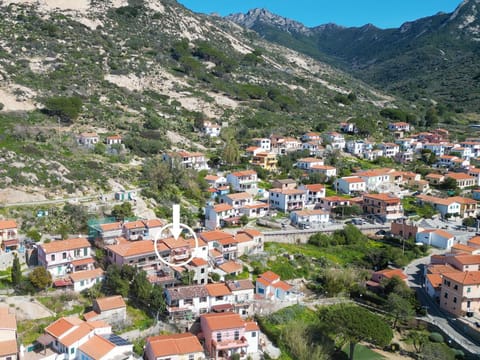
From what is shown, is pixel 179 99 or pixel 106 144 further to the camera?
pixel 179 99

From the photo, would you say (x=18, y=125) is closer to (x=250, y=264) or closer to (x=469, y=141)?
(x=250, y=264)

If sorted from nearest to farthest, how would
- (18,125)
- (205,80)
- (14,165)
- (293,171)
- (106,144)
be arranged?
1. (14,165)
2. (18,125)
3. (106,144)
4. (293,171)
5. (205,80)

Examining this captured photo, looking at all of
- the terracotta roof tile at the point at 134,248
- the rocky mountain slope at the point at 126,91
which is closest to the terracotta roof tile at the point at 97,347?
the terracotta roof tile at the point at 134,248

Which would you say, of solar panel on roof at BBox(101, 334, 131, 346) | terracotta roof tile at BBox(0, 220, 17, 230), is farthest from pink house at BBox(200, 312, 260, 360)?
terracotta roof tile at BBox(0, 220, 17, 230)

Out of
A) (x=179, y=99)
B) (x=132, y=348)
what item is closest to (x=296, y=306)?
(x=132, y=348)

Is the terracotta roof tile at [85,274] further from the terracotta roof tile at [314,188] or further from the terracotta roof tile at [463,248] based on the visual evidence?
the terracotta roof tile at [463,248]

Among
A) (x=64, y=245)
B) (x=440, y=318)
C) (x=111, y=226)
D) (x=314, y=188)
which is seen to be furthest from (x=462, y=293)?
(x=64, y=245)
